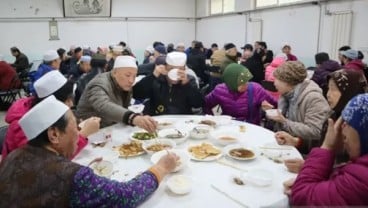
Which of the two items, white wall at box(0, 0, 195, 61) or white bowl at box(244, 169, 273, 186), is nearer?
white bowl at box(244, 169, 273, 186)

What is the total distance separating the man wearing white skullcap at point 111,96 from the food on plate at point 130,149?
0.79 feet

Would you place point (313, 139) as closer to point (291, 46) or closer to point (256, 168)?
point (256, 168)

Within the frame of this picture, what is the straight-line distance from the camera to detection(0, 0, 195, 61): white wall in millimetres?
10391

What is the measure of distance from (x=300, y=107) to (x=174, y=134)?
1.00 metres

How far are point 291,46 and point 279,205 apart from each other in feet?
24.1

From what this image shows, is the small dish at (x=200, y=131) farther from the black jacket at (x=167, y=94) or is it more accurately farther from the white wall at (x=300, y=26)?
the white wall at (x=300, y=26)

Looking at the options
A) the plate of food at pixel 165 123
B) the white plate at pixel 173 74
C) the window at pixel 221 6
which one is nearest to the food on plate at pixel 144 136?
the plate of food at pixel 165 123

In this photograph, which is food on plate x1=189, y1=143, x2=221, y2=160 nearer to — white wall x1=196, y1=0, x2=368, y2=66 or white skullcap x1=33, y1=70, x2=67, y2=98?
white skullcap x1=33, y1=70, x2=67, y2=98

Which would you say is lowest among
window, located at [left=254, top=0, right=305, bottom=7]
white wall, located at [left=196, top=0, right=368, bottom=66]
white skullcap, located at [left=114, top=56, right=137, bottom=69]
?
white skullcap, located at [left=114, top=56, right=137, bottom=69]

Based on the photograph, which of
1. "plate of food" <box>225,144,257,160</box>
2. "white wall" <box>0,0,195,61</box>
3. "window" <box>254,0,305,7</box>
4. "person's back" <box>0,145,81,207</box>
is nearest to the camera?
"person's back" <box>0,145,81,207</box>

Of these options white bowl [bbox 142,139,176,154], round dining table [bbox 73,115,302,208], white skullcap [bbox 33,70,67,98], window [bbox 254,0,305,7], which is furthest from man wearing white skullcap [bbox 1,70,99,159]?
window [bbox 254,0,305,7]

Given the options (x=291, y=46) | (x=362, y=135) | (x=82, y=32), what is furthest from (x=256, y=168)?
(x=82, y=32)

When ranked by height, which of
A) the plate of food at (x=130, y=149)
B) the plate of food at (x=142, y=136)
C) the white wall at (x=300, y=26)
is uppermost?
the white wall at (x=300, y=26)

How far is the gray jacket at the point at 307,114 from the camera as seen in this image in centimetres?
214
